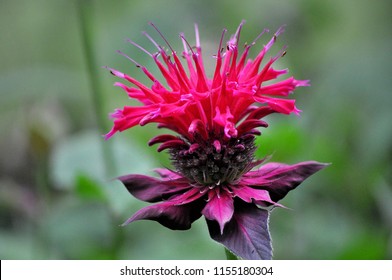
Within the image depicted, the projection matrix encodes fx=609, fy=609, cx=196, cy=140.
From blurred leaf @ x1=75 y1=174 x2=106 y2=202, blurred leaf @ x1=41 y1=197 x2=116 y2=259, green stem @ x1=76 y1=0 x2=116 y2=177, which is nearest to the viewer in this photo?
blurred leaf @ x1=75 y1=174 x2=106 y2=202

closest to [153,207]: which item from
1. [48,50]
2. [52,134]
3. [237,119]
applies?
[237,119]

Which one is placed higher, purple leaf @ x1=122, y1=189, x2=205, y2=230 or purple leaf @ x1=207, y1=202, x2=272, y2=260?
purple leaf @ x1=122, y1=189, x2=205, y2=230

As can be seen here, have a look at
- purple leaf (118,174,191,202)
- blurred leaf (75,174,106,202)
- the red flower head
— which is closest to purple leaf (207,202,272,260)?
the red flower head

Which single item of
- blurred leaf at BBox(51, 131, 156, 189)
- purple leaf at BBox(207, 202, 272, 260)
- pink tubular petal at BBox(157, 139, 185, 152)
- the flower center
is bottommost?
purple leaf at BBox(207, 202, 272, 260)

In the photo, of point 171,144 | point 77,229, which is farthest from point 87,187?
point 171,144

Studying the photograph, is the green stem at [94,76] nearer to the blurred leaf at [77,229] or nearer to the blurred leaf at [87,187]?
the blurred leaf at [87,187]

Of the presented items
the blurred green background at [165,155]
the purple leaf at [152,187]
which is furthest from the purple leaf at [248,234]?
the blurred green background at [165,155]

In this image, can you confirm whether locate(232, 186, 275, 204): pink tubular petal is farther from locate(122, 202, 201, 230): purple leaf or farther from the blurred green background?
the blurred green background

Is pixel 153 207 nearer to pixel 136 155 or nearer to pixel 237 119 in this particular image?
pixel 237 119

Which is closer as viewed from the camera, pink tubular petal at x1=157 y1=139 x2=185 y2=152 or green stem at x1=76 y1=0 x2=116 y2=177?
pink tubular petal at x1=157 y1=139 x2=185 y2=152
